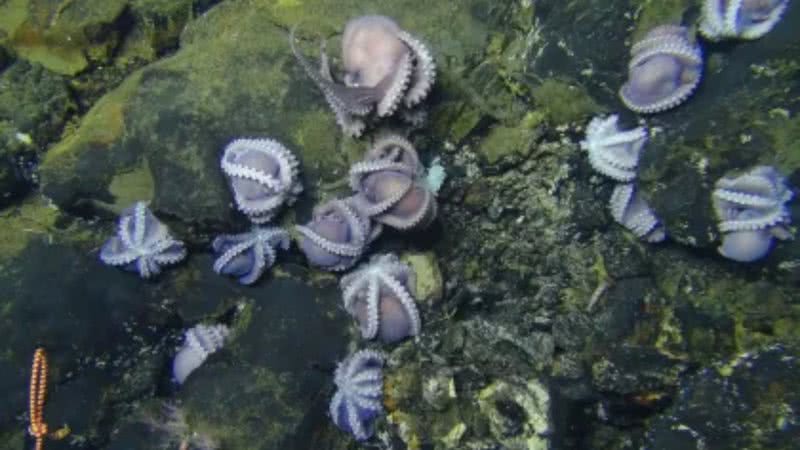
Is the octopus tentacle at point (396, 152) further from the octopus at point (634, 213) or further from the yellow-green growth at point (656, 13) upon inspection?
the yellow-green growth at point (656, 13)

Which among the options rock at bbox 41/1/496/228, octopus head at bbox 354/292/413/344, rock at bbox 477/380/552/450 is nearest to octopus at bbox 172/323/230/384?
rock at bbox 41/1/496/228

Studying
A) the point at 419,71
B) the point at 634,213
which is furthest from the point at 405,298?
the point at 634,213

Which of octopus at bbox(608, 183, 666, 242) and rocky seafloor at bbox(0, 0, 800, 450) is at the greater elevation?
octopus at bbox(608, 183, 666, 242)

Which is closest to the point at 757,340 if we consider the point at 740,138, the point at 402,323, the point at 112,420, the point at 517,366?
the point at 740,138

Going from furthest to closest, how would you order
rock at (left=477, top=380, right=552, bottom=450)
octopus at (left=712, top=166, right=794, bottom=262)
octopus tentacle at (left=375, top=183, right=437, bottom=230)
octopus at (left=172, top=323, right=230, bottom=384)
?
octopus at (left=172, top=323, right=230, bottom=384) → octopus tentacle at (left=375, top=183, right=437, bottom=230) → octopus at (left=712, top=166, right=794, bottom=262) → rock at (left=477, top=380, right=552, bottom=450)

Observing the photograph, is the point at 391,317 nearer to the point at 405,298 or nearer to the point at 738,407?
the point at 405,298

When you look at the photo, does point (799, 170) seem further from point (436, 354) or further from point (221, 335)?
point (221, 335)

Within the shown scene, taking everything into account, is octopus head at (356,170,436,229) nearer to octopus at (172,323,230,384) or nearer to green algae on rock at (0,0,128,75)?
octopus at (172,323,230,384)
